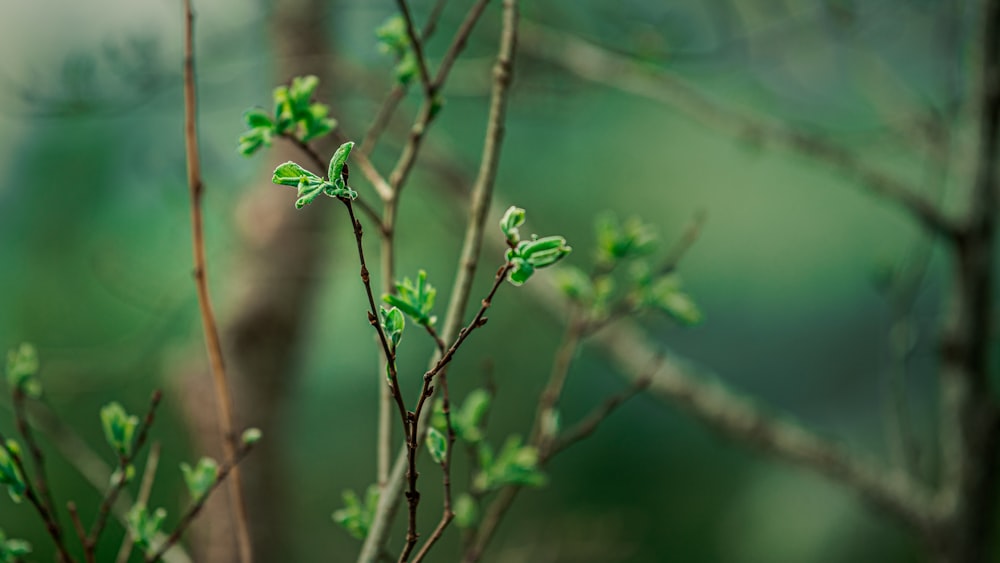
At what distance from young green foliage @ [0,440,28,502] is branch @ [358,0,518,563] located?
0.46 feet

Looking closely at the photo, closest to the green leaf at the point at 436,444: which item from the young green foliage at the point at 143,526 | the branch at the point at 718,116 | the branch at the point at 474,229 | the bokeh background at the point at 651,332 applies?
the branch at the point at 474,229

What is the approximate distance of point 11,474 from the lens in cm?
35

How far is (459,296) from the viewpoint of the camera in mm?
389

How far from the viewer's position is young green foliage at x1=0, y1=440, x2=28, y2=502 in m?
0.35

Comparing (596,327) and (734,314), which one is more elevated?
(596,327)

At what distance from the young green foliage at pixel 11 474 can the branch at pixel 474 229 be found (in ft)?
0.46

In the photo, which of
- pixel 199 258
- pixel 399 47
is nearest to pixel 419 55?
pixel 399 47

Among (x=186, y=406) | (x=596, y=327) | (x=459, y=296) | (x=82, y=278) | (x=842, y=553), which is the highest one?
(x=459, y=296)

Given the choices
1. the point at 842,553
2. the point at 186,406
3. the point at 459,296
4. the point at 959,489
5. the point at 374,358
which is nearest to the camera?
the point at 459,296

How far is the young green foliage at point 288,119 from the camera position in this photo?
1.25 ft

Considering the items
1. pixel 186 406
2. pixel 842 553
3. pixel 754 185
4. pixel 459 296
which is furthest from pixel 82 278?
pixel 459 296

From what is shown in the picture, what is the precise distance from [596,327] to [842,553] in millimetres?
2368

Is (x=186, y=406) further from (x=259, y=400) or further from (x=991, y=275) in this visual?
(x=991, y=275)

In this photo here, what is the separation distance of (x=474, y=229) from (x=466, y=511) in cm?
18
